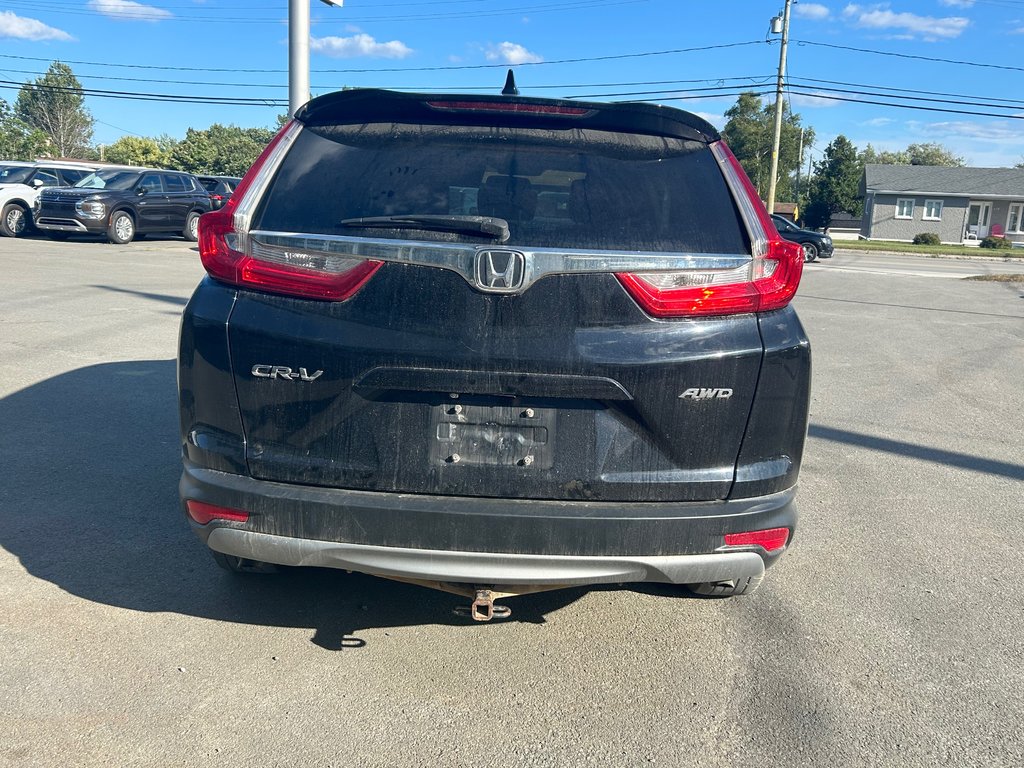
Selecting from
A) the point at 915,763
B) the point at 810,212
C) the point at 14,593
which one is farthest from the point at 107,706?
the point at 810,212

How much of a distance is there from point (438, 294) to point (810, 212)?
67421 millimetres

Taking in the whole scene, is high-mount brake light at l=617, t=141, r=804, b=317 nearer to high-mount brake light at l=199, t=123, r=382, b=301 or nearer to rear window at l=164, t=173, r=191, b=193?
high-mount brake light at l=199, t=123, r=382, b=301

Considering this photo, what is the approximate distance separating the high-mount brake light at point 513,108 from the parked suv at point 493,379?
0.64 feet

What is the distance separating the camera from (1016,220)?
63750mm

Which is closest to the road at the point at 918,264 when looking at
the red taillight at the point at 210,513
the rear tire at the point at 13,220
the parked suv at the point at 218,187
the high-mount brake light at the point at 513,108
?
the parked suv at the point at 218,187

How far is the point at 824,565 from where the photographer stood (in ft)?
14.0

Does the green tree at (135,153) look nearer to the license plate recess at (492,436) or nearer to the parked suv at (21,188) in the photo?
the parked suv at (21,188)

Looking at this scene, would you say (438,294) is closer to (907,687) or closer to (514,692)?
(514,692)

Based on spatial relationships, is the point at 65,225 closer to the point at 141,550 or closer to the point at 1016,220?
the point at 141,550

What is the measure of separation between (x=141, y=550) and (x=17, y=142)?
89.0 m

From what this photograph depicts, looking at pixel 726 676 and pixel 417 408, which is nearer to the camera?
pixel 417 408

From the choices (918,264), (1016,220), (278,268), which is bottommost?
(918,264)

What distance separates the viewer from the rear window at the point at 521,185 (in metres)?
2.91

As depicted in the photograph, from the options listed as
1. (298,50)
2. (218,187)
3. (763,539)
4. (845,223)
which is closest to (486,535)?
(763,539)
